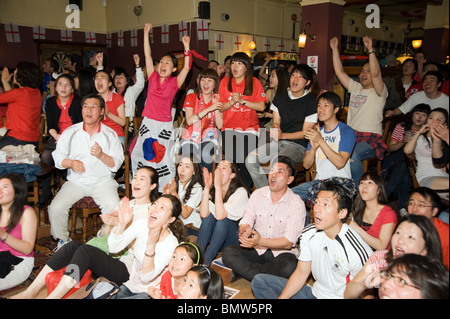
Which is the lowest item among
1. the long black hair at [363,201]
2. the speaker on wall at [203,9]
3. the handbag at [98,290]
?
the handbag at [98,290]

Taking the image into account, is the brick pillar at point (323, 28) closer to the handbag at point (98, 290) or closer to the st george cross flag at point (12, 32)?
the handbag at point (98, 290)

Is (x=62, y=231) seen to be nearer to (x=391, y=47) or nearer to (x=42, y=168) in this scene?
(x=42, y=168)

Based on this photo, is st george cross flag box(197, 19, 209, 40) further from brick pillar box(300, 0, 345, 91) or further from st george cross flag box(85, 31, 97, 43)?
st george cross flag box(85, 31, 97, 43)

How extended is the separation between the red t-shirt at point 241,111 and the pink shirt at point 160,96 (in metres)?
0.62

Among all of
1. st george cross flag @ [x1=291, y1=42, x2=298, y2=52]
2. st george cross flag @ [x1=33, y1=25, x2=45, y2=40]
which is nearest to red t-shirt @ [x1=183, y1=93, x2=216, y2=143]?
st george cross flag @ [x1=33, y1=25, x2=45, y2=40]

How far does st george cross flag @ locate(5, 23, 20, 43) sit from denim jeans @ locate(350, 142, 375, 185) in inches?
296

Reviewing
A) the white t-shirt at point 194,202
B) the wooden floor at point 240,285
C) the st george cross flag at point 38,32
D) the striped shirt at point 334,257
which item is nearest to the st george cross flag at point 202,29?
the st george cross flag at point 38,32

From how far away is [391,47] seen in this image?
1273 cm

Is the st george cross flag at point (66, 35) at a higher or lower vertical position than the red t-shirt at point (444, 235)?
higher

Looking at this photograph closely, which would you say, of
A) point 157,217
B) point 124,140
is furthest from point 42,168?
point 157,217

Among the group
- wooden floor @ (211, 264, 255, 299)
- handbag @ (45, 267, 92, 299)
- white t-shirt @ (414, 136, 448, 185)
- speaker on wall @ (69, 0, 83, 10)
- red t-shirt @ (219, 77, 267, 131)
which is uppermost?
speaker on wall @ (69, 0, 83, 10)

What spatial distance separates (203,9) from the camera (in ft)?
24.4

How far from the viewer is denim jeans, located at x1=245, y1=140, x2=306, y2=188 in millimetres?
3430

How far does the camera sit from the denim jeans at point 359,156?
3.36 meters
